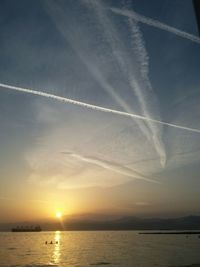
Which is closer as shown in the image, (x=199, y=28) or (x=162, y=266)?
(x=199, y=28)

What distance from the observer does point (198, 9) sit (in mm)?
6434

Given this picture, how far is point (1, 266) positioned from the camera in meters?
76.9

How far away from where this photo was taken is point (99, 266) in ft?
246

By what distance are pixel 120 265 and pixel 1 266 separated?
28.6 meters

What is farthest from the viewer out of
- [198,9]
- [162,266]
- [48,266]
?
[48,266]

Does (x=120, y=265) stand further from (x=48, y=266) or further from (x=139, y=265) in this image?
(x=48, y=266)

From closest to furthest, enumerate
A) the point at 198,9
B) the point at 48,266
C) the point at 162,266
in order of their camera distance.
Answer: the point at 198,9 < the point at 162,266 < the point at 48,266

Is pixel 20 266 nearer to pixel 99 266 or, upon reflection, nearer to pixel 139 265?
pixel 99 266

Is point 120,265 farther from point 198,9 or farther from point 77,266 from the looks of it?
point 198,9

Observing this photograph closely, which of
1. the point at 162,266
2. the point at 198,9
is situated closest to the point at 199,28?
the point at 198,9

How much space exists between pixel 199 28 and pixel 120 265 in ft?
256

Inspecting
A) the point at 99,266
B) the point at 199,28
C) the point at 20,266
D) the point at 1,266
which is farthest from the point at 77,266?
the point at 199,28

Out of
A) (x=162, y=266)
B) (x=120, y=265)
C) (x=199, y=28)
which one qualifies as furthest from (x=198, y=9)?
(x=120, y=265)

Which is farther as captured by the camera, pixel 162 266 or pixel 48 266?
pixel 48 266
